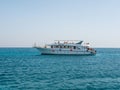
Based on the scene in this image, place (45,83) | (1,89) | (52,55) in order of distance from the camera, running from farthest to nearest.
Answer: (52,55) < (45,83) < (1,89)

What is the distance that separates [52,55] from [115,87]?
72.0 meters

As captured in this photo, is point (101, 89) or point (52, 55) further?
point (52, 55)

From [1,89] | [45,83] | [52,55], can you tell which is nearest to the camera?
[1,89]

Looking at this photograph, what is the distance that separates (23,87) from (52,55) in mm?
71634

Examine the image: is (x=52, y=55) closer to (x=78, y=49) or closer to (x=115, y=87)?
(x=78, y=49)

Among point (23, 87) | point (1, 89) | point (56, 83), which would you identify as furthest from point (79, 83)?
point (1, 89)

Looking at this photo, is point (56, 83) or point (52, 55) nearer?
point (56, 83)

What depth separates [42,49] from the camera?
363 feet

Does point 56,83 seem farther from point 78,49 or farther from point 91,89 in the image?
point 78,49

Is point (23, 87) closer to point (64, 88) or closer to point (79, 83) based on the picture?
point (64, 88)

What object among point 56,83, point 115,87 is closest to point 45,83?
point 56,83

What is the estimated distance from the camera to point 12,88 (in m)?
35.9

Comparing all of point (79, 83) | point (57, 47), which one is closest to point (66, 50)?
point (57, 47)

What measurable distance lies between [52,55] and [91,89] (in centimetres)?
7285
